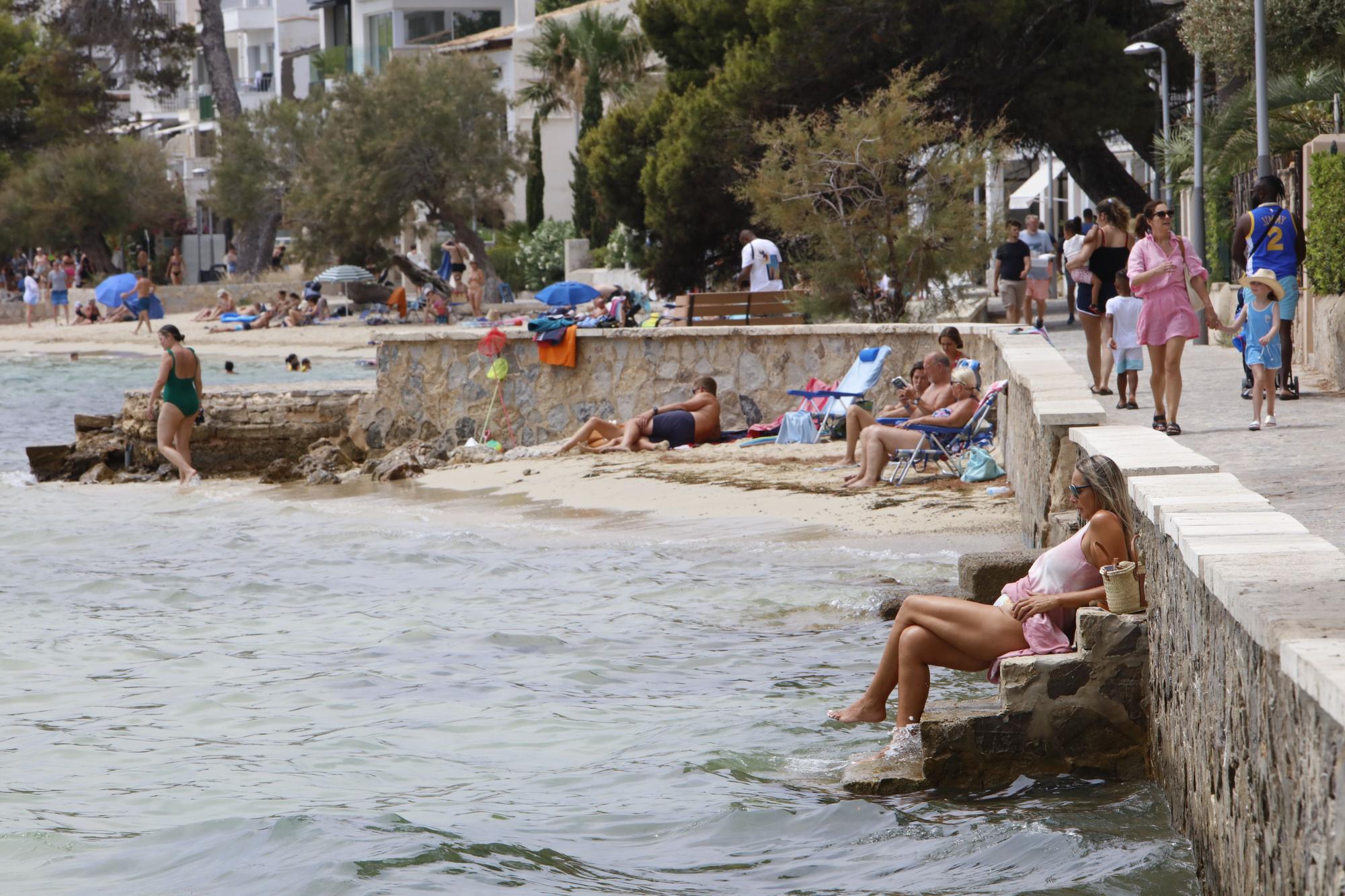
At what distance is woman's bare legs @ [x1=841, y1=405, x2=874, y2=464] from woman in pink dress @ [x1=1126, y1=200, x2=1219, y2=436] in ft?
9.94

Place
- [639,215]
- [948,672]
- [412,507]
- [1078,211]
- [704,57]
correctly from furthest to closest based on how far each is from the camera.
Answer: [1078,211] → [639,215] → [704,57] → [412,507] → [948,672]

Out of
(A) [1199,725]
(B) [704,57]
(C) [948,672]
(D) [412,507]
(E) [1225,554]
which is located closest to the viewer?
(E) [1225,554]

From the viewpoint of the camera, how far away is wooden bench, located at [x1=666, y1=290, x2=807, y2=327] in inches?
708

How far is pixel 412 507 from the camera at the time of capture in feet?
45.9

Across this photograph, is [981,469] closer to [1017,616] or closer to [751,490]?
[751,490]

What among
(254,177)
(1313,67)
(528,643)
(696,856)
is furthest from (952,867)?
(254,177)

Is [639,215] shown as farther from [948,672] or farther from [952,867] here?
[952,867]

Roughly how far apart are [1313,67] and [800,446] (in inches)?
311

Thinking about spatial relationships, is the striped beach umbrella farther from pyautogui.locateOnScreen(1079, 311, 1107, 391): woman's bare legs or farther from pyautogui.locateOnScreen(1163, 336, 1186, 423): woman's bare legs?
pyautogui.locateOnScreen(1163, 336, 1186, 423): woman's bare legs

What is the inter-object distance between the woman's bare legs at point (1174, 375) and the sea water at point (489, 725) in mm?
1709

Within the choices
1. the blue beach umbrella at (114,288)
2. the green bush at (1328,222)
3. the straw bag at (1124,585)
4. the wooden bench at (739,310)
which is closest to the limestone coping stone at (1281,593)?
the straw bag at (1124,585)

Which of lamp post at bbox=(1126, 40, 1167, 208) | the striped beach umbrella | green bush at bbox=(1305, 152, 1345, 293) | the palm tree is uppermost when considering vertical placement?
the palm tree

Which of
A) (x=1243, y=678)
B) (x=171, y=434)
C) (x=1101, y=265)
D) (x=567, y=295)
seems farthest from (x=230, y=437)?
(x=1243, y=678)

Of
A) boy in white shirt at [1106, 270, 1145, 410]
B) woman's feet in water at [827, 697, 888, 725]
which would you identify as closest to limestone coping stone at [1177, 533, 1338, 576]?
woman's feet in water at [827, 697, 888, 725]
